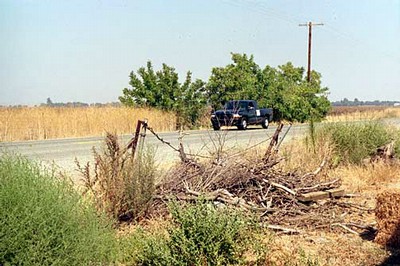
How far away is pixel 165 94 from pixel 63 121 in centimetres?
954

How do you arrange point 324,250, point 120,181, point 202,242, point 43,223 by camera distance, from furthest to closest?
point 120,181
point 324,250
point 202,242
point 43,223

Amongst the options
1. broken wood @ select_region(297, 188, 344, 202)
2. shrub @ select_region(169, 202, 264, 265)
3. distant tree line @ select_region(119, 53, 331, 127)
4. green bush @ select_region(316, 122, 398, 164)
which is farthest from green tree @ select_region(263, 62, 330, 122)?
shrub @ select_region(169, 202, 264, 265)

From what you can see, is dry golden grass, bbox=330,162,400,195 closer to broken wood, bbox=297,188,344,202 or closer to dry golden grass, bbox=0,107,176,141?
broken wood, bbox=297,188,344,202

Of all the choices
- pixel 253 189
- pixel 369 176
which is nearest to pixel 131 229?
pixel 253 189

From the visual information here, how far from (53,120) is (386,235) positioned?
24813 mm

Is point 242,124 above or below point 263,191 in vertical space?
above

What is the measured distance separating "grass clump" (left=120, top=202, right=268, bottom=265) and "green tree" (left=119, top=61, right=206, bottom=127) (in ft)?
102

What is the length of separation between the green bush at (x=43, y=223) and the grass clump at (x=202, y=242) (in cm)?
47

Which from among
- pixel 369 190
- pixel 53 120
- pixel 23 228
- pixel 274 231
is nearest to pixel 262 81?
pixel 53 120

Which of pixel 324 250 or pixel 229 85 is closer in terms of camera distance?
pixel 324 250

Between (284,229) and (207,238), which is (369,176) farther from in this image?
(207,238)

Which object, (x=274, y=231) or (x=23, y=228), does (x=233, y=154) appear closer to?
(x=274, y=231)

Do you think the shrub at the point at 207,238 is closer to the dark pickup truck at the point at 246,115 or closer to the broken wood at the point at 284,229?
the broken wood at the point at 284,229

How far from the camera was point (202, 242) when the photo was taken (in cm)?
541
